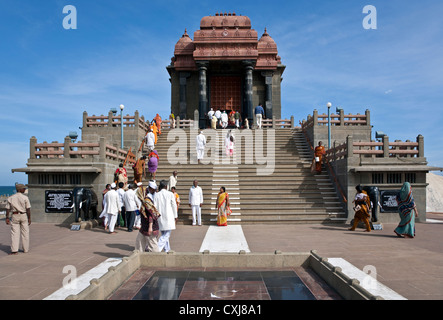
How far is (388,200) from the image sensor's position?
12633 millimetres

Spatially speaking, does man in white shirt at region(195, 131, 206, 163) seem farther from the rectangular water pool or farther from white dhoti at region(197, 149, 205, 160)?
the rectangular water pool

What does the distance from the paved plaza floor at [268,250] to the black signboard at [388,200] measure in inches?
30.6

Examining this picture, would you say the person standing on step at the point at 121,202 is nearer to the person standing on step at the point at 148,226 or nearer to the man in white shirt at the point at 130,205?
the man in white shirt at the point at 130,205

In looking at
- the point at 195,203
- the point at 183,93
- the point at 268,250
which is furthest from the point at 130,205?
the point at 183,93

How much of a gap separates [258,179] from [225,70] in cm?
1400

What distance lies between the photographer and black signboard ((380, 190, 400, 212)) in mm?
12633

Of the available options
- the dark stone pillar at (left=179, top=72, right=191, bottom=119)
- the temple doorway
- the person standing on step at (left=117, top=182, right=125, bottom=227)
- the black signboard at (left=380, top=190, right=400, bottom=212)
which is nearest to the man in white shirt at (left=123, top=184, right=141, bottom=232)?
the person standing on step at (left=117, top=182, right=125, bottom=227)

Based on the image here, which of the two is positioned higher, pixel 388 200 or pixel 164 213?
pixel 164 213

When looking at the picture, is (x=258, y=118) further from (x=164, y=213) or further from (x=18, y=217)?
(x=18, y=217)

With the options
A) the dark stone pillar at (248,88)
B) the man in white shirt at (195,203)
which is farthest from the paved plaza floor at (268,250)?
the dark stone pillar at (248,88)

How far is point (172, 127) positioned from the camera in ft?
71.4

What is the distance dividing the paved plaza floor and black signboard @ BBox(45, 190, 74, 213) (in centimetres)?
83
